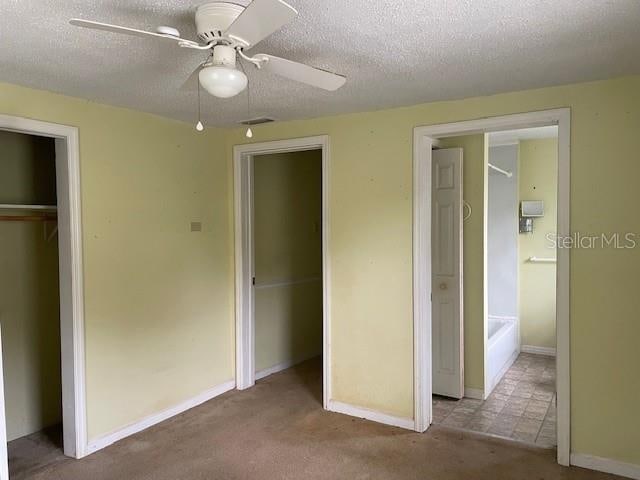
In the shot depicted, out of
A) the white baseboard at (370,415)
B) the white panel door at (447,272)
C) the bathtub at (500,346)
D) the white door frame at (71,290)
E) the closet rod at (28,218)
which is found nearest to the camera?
the white door frame at (71,290)

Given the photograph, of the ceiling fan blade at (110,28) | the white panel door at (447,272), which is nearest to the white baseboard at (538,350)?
the white panel door at (447,272)

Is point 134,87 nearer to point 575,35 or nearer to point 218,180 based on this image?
point 218,180

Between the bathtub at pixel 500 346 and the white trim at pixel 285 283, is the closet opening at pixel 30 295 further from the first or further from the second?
the bathtub at pixel 500 346

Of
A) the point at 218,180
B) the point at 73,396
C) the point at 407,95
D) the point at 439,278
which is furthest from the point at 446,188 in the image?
the point at 73,396

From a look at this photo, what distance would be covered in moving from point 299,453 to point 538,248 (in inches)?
145

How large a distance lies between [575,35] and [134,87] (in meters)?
2.23

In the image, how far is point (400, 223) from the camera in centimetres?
336

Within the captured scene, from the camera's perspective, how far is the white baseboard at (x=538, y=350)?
5.28 meters

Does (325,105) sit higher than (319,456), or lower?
higher

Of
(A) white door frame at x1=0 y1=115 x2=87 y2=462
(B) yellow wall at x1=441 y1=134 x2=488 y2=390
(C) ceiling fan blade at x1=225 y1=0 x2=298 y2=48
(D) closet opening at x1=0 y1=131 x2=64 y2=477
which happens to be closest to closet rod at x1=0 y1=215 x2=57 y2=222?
(D) closet opening at x1=0 y1=131 x2=64 y2=477

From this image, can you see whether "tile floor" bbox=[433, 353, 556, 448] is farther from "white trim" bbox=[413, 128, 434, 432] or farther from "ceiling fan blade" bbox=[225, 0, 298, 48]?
"ceiling fan blade" bbox=[225, 0, 298, 48]

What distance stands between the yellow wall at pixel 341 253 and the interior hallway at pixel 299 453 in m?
0.22

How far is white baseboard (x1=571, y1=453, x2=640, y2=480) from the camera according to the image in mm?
2700

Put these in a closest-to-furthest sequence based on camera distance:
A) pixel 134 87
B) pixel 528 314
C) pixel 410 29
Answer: pixel 410 29 < pixel 134 87 < pixel 528 314
